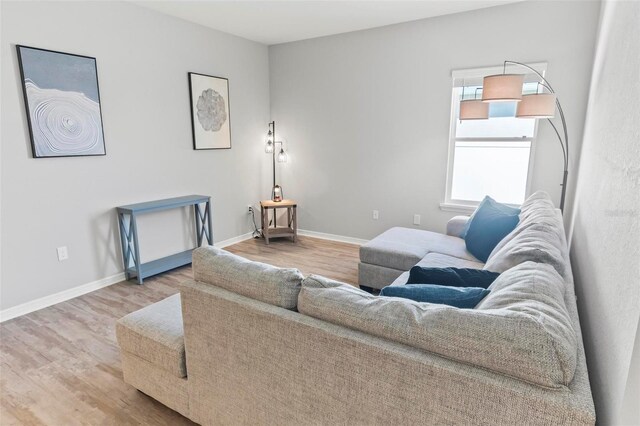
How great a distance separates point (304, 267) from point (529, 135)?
2.72 metres

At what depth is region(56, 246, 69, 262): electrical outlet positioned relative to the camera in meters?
3.05

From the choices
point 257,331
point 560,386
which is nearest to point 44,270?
point 257,331

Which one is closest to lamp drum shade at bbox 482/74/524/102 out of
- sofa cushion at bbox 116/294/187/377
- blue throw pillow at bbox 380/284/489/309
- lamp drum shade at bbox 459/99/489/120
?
lamp drum shade at bbox 459/99/489/120

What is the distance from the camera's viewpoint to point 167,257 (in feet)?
12.8

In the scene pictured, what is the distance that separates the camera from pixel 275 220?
16.8 ft

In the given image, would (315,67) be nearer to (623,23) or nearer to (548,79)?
(548,79)

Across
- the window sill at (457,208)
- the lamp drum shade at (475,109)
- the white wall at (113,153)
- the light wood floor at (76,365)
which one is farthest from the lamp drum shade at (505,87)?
the white wall at (113,153)

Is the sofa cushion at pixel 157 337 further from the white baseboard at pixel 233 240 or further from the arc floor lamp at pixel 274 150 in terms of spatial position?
the arc floor lamp at pixel 274 150

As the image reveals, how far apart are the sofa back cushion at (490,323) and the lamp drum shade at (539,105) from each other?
1.92m

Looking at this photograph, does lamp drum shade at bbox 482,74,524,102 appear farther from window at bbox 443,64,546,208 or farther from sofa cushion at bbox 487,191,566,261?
window at bbox 443,64,546,208

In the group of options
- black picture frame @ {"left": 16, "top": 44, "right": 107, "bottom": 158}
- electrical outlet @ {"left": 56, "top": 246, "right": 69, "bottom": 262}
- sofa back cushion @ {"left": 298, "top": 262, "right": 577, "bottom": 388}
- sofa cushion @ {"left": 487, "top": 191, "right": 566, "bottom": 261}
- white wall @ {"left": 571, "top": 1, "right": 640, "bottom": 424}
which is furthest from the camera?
electrical outlet @ {"left": 56, "top": 246, "right": 69, "bottom": 262}

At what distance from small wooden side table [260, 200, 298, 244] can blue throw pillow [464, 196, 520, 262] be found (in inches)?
95.4

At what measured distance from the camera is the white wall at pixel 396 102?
3.33 metres

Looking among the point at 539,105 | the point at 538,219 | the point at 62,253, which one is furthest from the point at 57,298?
the point at 539,105
